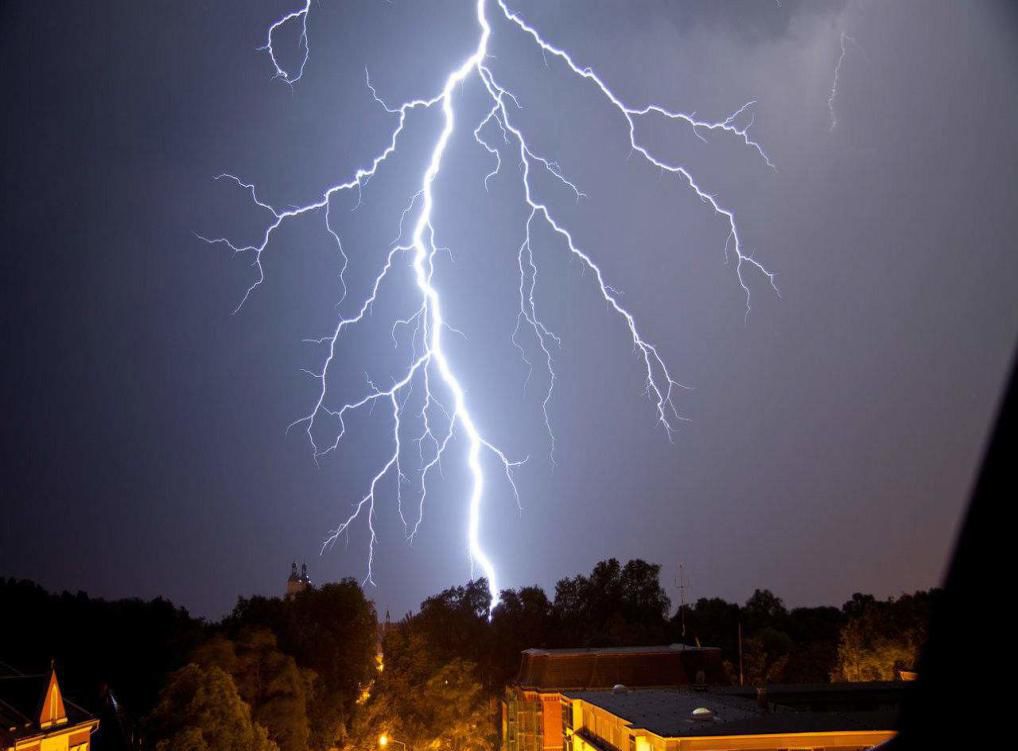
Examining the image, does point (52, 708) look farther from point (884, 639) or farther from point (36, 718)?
point (884, 639)

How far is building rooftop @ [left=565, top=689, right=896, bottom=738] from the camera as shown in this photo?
12836 mm

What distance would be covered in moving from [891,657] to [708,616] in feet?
58.6

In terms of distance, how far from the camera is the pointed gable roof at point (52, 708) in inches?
567

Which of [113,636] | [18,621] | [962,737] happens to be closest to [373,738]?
[113,636]

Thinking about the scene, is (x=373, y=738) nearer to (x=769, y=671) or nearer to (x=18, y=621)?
(x=18, y=621)

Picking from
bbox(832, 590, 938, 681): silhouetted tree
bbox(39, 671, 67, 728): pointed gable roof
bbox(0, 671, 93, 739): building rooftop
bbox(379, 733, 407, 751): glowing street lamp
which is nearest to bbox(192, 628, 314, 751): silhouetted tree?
bbox(39, 671, 67, 728): pointed gable roof

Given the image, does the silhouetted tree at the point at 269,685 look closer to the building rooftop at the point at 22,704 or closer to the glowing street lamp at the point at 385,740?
the building rooftop at the point at 22,704

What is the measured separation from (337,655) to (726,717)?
17858 mm

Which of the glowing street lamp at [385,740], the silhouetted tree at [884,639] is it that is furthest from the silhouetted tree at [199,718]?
the silhouetted tree at [884,639]

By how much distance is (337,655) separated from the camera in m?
29.0

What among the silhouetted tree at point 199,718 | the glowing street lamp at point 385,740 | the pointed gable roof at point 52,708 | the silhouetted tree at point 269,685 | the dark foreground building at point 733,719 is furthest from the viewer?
the glowing street lamp at point 385,740

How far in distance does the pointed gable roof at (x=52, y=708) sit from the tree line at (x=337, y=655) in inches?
64.1

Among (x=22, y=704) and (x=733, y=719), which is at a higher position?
(x=22, y=704)

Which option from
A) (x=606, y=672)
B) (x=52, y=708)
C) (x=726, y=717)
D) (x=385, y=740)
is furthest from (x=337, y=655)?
(x=726, y=717)
